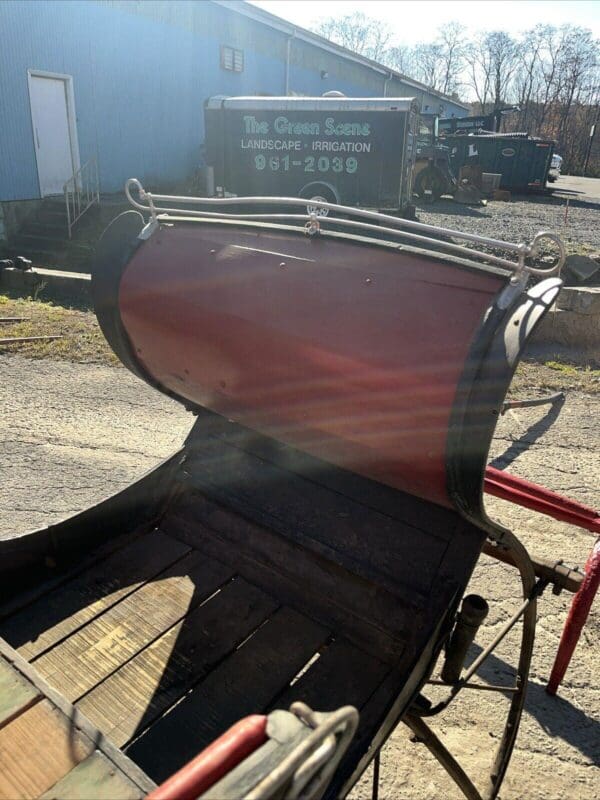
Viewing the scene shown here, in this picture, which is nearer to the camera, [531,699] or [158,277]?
[158,277]

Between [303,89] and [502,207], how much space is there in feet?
28.4

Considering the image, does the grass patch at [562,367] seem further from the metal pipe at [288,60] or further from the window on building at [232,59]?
the metal pipe at [288,60]

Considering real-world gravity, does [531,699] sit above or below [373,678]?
below

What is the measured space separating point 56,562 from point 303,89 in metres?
22.6

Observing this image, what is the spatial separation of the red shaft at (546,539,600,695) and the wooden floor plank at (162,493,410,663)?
3.24 ft

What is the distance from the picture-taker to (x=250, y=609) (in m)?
2.15

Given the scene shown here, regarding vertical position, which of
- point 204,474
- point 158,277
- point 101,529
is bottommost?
point 101,529

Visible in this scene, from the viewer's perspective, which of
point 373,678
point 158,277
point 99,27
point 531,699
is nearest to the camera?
point 373,678

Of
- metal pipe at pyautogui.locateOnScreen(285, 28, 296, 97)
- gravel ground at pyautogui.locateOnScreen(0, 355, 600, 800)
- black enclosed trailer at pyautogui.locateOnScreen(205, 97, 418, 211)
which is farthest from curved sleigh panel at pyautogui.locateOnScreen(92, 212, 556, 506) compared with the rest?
metal pipe at pyautogui.locateOnScreen(285, 28, 296, 97)

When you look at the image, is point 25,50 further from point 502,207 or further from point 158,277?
point 502,207

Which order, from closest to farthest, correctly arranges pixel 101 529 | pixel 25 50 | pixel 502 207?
pixel 101 529 < pixel 25 50 < pixel 502 207

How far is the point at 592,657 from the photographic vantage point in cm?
314

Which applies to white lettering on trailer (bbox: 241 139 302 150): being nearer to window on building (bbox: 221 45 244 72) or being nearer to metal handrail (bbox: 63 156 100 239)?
metal handrail (bbox: 63 156 100 239)

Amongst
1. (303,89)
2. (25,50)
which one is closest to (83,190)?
(25,50)
